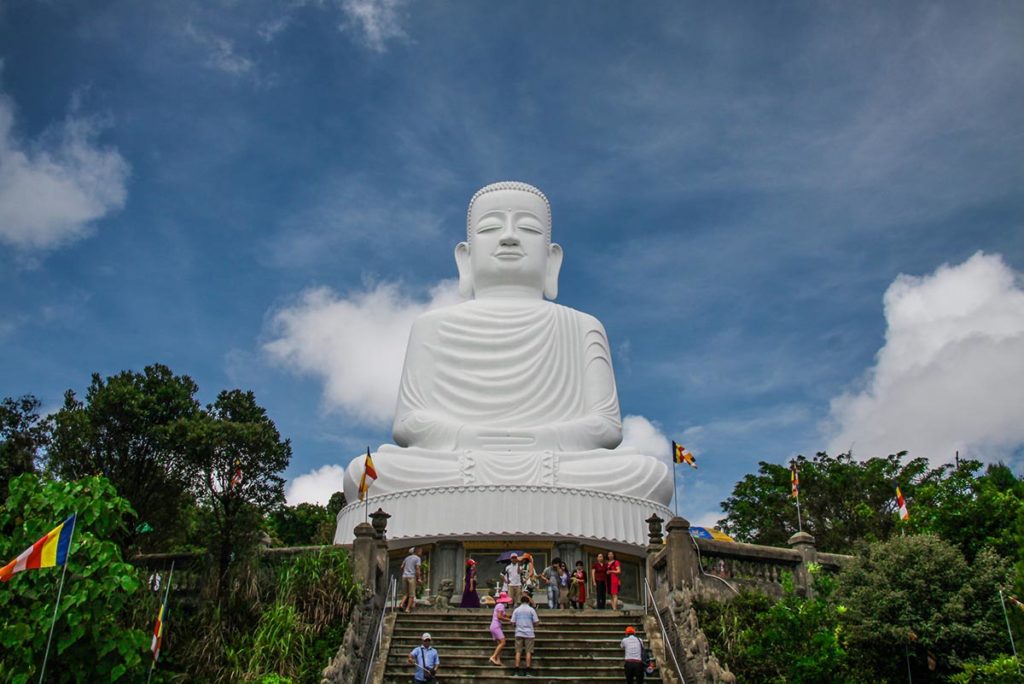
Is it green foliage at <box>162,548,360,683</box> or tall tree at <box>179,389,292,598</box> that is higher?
tall tree at <box>179,389,292,598</box>

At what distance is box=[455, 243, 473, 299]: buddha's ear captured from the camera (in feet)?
91.0

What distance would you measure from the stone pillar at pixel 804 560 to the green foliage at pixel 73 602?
12.6 m

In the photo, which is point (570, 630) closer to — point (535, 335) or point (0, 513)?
point (0, 513)

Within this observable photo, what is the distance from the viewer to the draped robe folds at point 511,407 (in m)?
21.2

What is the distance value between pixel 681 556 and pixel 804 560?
19.3 ft

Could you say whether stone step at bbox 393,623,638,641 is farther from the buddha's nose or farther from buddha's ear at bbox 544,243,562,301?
buddha's ear at bbox 544,243,562,301

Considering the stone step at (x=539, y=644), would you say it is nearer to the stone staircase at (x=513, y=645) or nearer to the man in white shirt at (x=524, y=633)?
the stone staircase at (x=513, y=645)

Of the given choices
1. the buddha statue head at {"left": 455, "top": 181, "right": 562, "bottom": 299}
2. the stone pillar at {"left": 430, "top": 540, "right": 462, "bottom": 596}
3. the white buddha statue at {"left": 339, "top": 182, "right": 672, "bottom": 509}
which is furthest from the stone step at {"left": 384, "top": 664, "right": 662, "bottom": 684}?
the buddha statue head at {"left": 455, "top": 181, "right": 562, "bottom": 299}

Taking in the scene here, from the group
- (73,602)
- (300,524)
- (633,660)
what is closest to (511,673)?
(633,660)

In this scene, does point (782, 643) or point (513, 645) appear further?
point (513, 645)

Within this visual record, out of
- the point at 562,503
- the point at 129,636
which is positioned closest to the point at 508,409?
the point at 562,503

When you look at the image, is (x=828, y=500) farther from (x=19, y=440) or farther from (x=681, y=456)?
(x=19, y=440)

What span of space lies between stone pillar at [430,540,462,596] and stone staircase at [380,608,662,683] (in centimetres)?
474

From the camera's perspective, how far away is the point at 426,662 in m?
12.5
